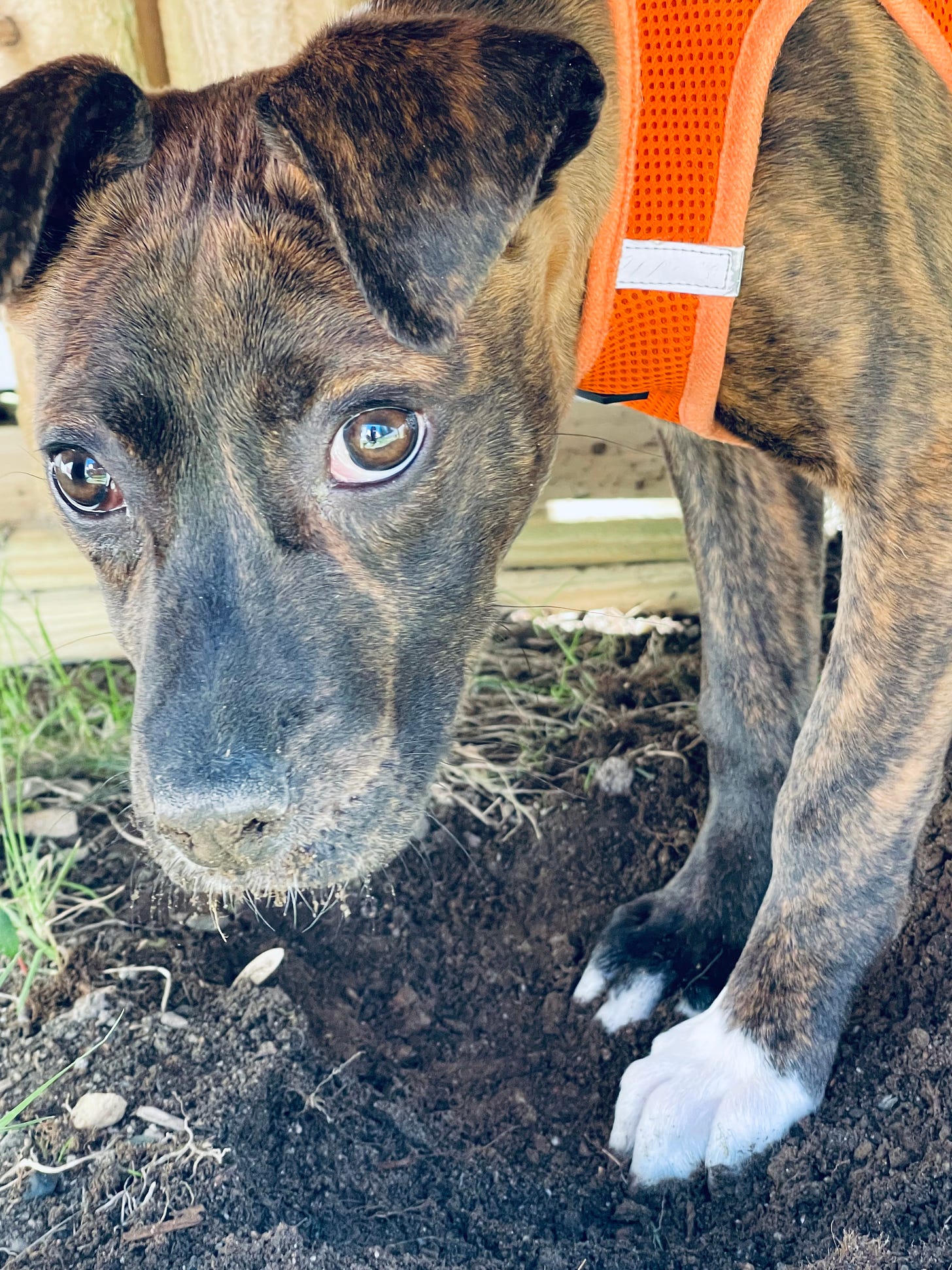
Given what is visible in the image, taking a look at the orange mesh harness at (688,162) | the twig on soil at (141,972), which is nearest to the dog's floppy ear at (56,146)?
the orange mesh harness at (688,162)

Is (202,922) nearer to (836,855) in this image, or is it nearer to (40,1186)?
(40,1186)

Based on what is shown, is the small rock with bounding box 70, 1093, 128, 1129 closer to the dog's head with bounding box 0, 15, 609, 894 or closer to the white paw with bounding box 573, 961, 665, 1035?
the dog's head with bounding box 0, 15, 609, 894

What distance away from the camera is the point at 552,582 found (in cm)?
434

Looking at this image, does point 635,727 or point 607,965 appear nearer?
point 607,965

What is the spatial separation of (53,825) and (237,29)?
2227mm

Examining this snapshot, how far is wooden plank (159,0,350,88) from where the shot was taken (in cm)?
363

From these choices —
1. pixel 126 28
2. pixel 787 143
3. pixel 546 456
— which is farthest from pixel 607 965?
pixel 126 28

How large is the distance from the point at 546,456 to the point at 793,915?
0.98 meters

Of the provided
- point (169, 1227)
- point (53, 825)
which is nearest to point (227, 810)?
point (169, 1227)

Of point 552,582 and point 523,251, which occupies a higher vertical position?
point 523,251

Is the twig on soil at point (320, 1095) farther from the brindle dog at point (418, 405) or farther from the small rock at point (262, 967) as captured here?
the brindle dog at point (418, 405)

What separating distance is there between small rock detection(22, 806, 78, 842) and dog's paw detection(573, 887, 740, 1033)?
1.48 meters

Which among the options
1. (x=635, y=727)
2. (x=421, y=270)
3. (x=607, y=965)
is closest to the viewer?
(x=421, y=270)

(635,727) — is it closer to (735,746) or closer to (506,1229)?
(735,746)
